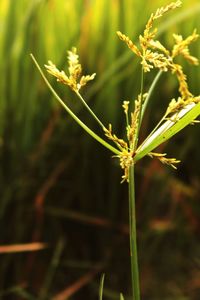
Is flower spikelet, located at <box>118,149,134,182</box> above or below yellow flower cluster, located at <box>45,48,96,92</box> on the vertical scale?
below

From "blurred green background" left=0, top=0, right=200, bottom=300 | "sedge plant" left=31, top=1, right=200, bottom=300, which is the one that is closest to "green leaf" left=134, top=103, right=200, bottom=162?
"sedge plant" left=31, top=1, right=200, bottom=300

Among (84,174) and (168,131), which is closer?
(168,131)

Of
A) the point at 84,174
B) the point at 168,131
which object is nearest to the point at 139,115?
the point at 168,131

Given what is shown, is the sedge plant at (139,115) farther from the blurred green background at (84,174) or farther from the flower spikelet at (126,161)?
the blurred green background at (84,174)

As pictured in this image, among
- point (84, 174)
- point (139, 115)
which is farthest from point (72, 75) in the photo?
point (84, 174)

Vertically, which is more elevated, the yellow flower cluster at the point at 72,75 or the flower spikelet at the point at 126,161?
the yellow flower cluster at the point at 72,75

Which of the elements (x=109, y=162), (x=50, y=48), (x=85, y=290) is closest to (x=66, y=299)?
(x=85, y=290)

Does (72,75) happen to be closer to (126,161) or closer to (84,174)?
(126,161)

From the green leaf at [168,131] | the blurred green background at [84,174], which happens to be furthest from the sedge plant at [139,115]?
the blurred green background at [84,174]

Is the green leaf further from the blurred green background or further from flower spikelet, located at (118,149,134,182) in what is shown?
the blurred green background
